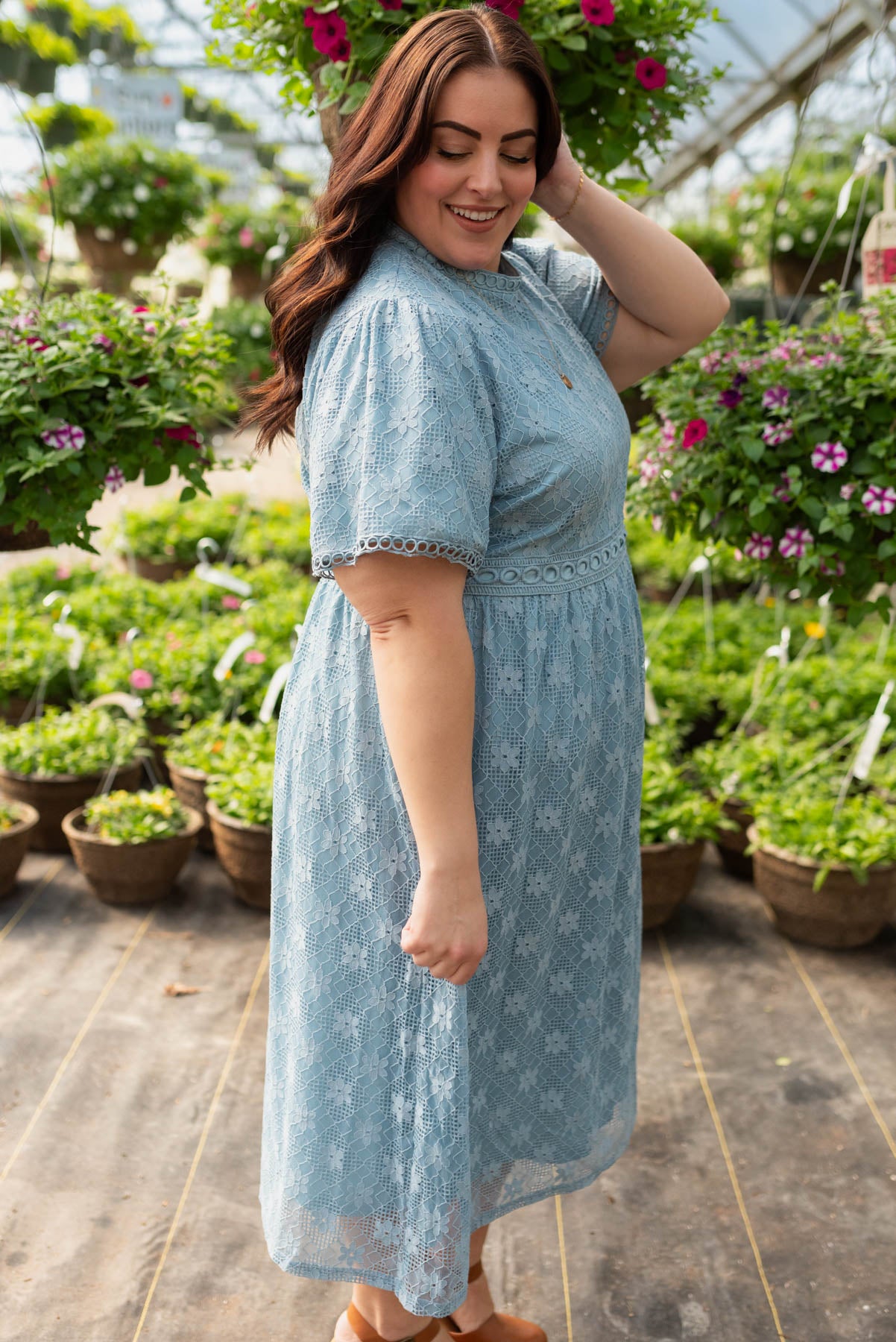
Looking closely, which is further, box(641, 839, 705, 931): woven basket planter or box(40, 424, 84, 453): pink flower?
box(641, 839, 705, 931): woven basket planter

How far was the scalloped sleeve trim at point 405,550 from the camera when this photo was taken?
1.02m

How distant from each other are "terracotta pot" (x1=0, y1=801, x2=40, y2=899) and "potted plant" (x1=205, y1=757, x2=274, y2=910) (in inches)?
16.8

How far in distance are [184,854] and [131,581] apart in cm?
169

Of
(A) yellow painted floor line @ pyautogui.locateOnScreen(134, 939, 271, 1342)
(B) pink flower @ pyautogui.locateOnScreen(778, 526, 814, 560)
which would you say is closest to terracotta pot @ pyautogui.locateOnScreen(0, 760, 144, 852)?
(A) yellow painted floor line @ pyautogui.locateOnScreen(134, 939, 271, 1342)

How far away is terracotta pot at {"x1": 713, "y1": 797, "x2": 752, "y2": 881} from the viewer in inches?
116

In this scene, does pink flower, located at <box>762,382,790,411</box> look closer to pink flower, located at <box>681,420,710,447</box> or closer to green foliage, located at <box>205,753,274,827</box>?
pink flower, located at <box>681,420,710,447</box>

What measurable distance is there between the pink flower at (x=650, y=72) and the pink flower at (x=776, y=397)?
1.63 ft

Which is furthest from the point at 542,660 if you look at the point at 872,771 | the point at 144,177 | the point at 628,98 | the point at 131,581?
the point at 144,177

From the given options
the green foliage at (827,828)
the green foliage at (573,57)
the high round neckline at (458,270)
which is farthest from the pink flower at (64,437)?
the green foliage at (827,828)

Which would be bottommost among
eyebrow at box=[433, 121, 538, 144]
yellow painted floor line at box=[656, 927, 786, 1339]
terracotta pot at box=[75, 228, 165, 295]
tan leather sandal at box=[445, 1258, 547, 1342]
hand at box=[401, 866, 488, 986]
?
yellow painted floor line at box=[656, 927, 786, 1339]

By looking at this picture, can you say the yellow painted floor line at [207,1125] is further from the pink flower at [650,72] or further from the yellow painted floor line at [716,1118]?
the pink flower at [650,72]

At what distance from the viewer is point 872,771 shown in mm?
3053

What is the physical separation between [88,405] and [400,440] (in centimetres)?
A: 102

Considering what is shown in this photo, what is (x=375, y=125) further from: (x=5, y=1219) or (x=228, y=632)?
(x=228, y=632)
